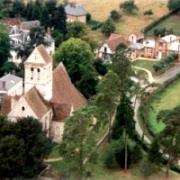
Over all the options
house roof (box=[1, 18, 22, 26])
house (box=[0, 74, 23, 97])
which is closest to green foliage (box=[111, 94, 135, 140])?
house (box=[0, 74, 23, 97])

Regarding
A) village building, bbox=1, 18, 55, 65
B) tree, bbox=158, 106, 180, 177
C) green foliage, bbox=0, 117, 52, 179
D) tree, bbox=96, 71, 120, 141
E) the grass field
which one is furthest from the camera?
the grass field

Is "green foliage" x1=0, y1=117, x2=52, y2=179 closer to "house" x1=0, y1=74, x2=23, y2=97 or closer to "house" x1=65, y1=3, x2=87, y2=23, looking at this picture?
"house" x1=0, y1=74, x2=23, y2=97

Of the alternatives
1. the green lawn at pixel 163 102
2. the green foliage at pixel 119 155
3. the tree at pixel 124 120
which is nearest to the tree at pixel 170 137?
the green foliage at pixel 119 155

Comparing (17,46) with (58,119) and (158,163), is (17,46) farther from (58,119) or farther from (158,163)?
(158,163)

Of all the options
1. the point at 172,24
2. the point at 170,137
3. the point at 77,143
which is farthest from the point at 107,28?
the point at 77,143

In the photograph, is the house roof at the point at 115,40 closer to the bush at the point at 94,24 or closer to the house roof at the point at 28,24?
the bush at the point at 94,24
